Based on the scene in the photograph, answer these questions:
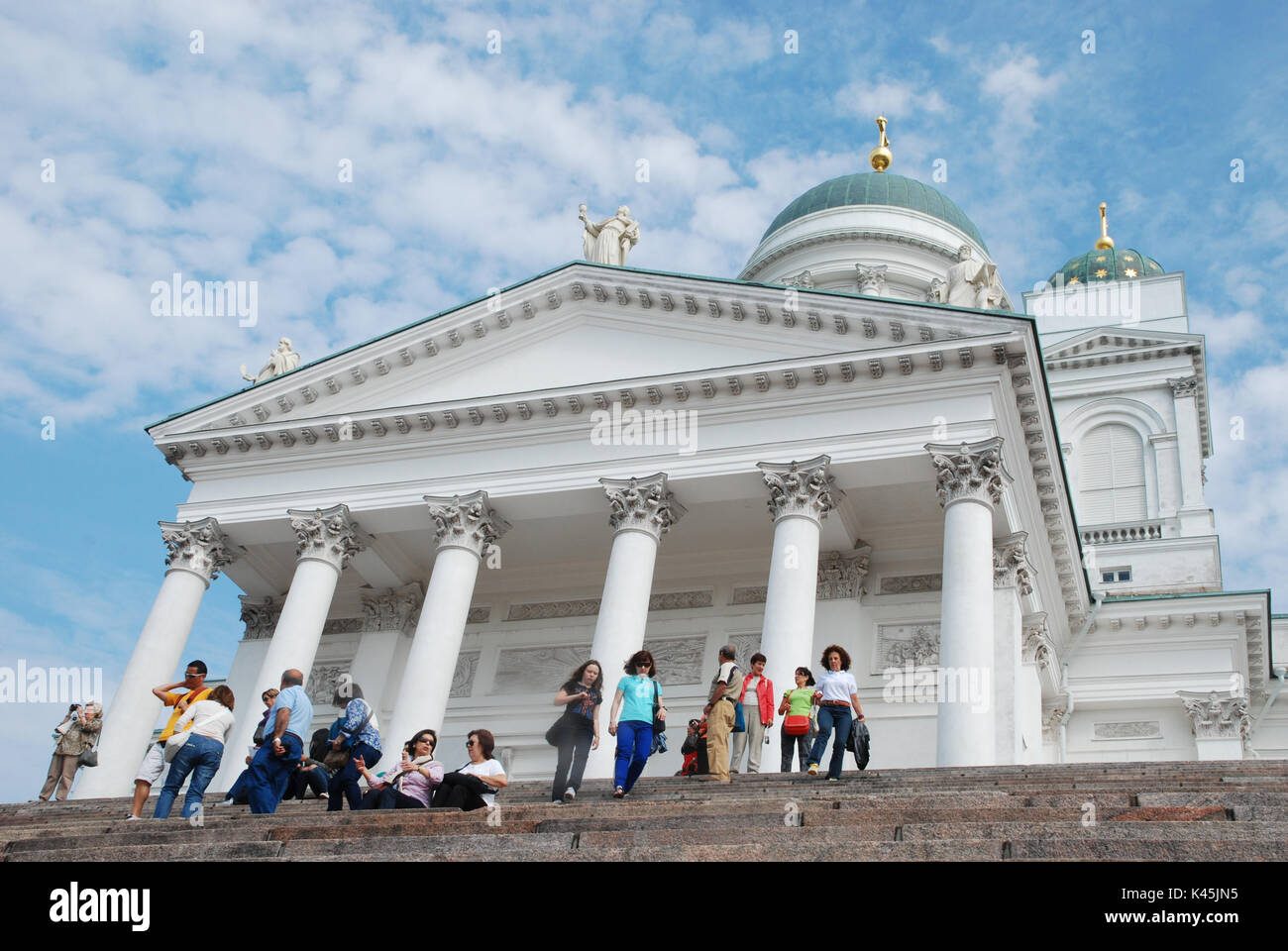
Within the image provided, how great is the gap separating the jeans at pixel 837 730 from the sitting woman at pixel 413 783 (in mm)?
3625

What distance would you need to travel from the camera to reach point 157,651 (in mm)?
20969

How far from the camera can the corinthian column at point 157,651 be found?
19.8 metres

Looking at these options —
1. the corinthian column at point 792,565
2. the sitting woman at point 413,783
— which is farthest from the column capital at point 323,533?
the sitting woman at point 413,783

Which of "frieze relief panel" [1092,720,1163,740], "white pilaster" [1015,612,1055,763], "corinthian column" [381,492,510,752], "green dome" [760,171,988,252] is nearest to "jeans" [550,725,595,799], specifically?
"corinthian column" [381,492,510,752]

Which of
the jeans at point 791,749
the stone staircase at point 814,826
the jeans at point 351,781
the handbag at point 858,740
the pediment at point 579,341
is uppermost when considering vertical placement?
the pediment at point 579,341

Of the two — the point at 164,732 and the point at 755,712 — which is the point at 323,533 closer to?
the point at 755,712

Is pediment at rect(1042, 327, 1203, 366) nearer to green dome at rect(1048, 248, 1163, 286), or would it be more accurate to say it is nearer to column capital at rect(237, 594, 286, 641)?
green dome at rect(1048, 248, 1163, 286)

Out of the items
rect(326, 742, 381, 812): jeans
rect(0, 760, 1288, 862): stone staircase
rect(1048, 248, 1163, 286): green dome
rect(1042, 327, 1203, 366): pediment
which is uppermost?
rect(1048, 248, 1163, 286): green dome

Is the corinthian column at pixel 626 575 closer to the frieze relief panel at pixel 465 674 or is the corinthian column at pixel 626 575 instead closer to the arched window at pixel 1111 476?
the frieze relief panel at pixel 465 674

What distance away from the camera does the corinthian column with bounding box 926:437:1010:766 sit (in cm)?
1589

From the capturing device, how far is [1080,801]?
8.05 m

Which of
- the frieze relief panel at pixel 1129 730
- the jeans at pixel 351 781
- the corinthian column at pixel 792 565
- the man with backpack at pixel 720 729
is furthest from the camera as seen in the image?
the frieze relief panel at pixel 1129 730

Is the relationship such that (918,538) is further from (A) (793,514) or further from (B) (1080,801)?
(B) (1080,801)

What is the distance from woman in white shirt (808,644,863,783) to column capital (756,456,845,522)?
6.39 meters
